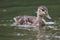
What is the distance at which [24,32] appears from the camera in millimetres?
12367

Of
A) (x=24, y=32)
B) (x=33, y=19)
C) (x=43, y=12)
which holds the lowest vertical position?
(x=24, y=32)

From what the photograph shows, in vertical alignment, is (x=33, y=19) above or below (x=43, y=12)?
below

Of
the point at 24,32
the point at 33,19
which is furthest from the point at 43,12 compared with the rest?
the point at 24,32

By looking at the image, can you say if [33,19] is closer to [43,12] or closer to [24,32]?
[43,12]

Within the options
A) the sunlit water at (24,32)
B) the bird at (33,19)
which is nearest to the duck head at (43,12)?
the bird at (33,19)

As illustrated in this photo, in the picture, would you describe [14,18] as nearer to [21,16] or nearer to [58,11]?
[21,16]

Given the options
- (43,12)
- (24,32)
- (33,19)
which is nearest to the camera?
(24,32)

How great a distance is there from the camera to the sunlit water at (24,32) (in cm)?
1149

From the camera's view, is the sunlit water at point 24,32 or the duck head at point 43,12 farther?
the duck head at point 43,12

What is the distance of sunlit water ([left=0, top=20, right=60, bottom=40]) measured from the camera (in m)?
11.5

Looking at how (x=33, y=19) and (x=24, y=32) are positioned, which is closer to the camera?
(x=24, y=32)

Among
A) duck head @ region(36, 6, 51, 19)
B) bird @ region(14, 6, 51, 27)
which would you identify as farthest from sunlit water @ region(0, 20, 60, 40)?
duck head @ region(36, 6, 51, 19)

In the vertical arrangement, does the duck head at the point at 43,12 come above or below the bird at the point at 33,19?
above

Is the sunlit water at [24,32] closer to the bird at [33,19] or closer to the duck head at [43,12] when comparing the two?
the bird at [33,19]
